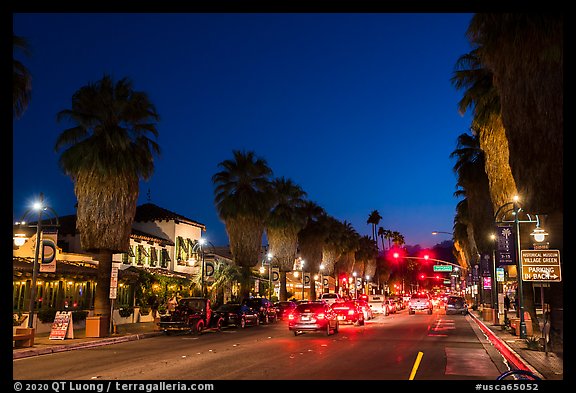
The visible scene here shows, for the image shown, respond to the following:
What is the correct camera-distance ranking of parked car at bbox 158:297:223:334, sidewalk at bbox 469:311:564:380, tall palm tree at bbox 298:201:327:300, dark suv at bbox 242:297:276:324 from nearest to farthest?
1. sidewalk at bbox 469:311:564:380
2. parked car at bbox 158:297:223:334
3. dark suv at bbox 242:297:276:324
4. tall palm tree at bbox 298:201:327:300

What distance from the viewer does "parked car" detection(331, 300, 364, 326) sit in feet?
130

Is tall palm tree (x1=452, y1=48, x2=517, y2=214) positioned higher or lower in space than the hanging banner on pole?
higher

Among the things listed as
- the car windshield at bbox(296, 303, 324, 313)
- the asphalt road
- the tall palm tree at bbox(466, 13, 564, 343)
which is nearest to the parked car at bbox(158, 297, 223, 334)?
the car windshield at bbox(296, 303, 324, 313)

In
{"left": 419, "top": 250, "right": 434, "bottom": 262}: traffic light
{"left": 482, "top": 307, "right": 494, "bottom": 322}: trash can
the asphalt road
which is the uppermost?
{"left": 419, "top": 250, "right": 434, "bottom": 262}: traffic light

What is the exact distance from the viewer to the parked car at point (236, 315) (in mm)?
38531

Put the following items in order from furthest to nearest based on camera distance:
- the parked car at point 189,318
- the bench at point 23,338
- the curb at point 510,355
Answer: the parked car at point 189,318 → the bench at point 23,338 → the curb at point 510,355

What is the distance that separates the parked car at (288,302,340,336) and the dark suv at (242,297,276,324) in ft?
44.6

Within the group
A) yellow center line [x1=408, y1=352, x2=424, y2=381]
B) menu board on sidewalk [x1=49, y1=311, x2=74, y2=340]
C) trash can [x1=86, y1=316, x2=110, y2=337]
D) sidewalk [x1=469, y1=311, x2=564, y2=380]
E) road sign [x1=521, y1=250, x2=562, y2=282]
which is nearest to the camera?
yellow center line [x1=408, y1=352, x2=424, y2=381]

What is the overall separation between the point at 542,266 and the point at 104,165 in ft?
68.2

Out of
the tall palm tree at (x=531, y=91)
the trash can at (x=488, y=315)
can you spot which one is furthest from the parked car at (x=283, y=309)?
the tall palm tree at (x=531, y=91)

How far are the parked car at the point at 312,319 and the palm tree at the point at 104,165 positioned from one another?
9.71 m

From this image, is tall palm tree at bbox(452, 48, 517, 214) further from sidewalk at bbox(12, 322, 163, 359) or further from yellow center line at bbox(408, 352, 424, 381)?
sidewalk at bbox(12, 322, 163, 359)

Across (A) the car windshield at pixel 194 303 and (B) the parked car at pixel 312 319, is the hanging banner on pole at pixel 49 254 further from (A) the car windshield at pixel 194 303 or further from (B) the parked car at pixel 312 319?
(B) the parked car at pixel 312 319

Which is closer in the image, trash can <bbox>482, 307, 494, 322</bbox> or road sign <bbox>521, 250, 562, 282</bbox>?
road sign <bbox>521, 250, 562, 282</bbox>
